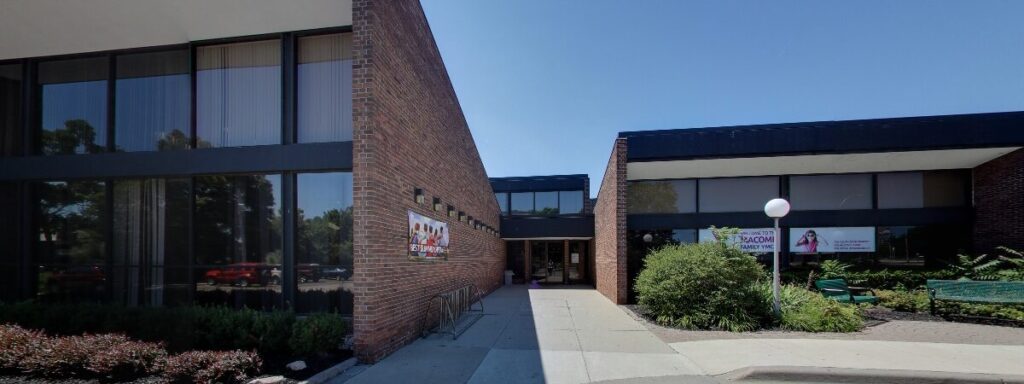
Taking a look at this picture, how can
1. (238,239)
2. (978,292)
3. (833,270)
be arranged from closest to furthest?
(238,239), (978,292), (833,270)

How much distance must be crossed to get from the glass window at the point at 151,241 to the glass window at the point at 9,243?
231 cm

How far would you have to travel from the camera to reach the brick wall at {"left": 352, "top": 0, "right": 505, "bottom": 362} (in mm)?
6375

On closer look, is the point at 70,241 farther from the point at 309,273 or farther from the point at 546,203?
the point at 546,203

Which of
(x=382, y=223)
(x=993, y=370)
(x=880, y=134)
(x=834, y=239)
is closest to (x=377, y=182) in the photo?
(x=382, y=223)

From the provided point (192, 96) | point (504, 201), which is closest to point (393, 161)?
point (192, 96)

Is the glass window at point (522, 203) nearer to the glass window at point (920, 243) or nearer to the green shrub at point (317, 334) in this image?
the glass window at point (920, 243)

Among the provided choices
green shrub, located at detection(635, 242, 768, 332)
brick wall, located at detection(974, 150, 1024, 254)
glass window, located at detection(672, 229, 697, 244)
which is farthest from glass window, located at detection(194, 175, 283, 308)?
brick wall, located at detection(974, 150, 1024, 254)

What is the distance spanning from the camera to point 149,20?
7836 mm

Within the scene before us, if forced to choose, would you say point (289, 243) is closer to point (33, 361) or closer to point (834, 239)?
point (33, 361)

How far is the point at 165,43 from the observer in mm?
8500

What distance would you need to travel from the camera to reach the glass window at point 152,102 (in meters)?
8.52

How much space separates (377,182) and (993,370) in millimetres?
8235

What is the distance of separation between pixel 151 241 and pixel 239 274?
6.49 ft

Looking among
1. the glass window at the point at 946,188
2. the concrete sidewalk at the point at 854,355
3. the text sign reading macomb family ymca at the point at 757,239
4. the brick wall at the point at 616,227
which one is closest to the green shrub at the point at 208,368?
the concrete sidewalk at the point at 854,355
